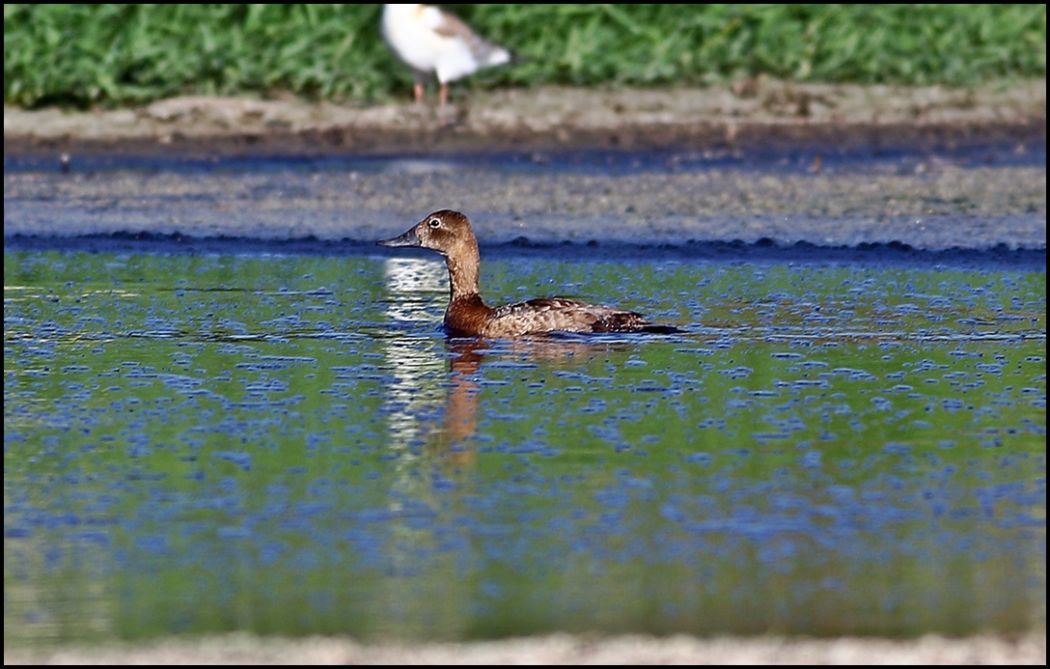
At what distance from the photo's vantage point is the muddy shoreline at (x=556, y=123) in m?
19.1

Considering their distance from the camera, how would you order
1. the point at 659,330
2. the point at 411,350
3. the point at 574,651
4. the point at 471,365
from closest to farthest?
1. the point at 574,651
2. the point at 471,365
3. the point at 411,350
4. the point at 659,330

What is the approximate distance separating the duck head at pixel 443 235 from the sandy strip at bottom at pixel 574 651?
6.22 meters

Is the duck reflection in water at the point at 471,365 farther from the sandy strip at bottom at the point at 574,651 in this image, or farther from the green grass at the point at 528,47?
the green grass at the point at 528,47

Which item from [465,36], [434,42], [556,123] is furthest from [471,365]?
[556,123]

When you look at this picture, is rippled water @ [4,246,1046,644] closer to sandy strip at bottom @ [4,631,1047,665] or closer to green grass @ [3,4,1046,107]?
sandy strip at bottom @ [4,631,1047,665]

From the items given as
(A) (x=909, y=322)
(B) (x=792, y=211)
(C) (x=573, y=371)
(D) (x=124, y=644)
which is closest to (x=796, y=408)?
(C) (x=573, y=371)

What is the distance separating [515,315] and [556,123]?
8.36 m

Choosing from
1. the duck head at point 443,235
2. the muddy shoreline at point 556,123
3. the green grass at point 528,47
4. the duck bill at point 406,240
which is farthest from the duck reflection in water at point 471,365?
the green grass at point 528,47

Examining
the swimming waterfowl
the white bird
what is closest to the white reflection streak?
the swimming waterfowl

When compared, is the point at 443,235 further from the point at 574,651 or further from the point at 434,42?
the point at 434,42

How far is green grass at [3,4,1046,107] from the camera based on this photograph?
1944cm

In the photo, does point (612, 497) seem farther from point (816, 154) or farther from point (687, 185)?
point (816, 154)

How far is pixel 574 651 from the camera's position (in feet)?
18.8

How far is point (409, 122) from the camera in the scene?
1959 centimetres
